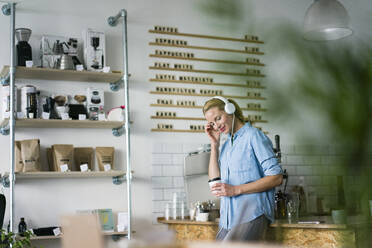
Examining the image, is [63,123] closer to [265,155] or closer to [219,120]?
[219,120]

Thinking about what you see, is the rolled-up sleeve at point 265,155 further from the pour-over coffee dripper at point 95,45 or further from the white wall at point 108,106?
the pour-over coffee dripper at point 95,45

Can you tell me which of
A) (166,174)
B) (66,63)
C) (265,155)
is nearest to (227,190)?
(265,155)

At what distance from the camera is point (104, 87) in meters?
5.18

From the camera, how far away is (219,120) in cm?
318

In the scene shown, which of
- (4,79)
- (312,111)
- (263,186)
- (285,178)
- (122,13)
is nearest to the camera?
(312,111)

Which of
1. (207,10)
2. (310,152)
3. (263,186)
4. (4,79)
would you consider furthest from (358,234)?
(4,79)

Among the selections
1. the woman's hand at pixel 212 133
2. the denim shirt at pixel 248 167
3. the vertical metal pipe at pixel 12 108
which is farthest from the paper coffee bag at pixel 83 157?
the denim shirt at pixel 248 167

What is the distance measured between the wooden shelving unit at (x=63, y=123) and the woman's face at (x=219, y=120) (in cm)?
179

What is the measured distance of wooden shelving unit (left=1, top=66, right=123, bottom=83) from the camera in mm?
4637

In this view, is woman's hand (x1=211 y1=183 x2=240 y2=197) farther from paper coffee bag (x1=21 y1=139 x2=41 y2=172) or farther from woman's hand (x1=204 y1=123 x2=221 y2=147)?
paper coffee bag (x1=21 y1=139 x2=41 y2=172)

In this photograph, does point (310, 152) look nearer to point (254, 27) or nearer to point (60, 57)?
point (254, 27)

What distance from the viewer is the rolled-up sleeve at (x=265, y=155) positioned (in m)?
2.84

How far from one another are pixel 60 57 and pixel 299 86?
470 cm

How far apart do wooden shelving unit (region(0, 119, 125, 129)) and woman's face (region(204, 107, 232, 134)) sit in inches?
70.6
